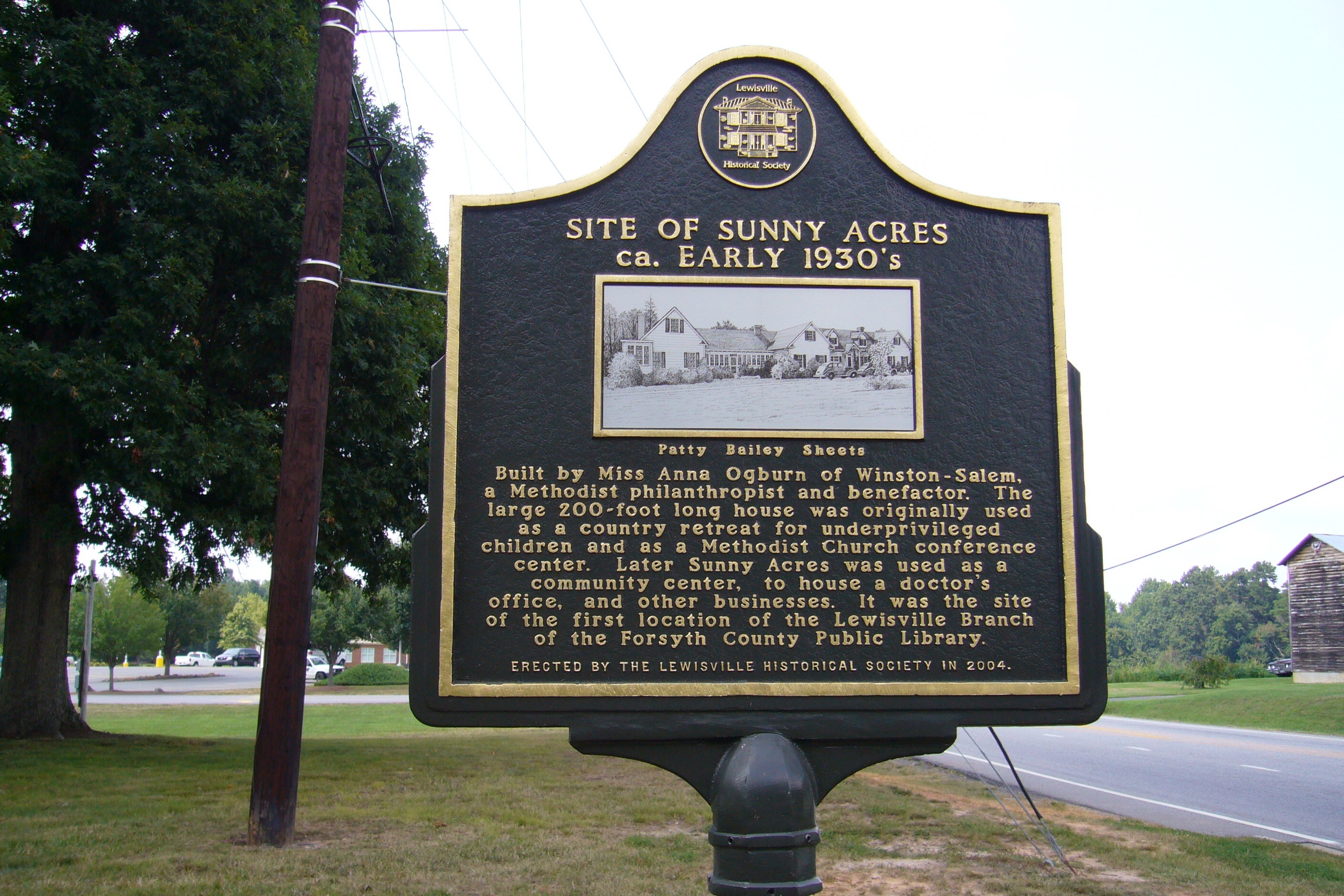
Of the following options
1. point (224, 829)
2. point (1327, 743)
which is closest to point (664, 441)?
point (224, 829)

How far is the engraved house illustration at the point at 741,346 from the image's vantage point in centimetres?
387

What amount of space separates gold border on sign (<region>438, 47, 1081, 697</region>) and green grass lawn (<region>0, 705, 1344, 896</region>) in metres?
3.65

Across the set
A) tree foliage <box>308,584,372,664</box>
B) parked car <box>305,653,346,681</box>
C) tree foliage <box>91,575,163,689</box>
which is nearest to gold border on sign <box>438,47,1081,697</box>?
tree foliage <box>308,584,372,664</box>

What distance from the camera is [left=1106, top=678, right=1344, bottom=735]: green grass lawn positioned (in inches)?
886

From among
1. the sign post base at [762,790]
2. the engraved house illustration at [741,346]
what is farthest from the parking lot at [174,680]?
the engraved house illustration at [741,346]

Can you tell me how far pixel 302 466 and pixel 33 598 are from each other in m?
A: 8.29

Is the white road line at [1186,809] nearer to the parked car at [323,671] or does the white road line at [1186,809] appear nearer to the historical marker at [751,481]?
the historical marker at [751,481]

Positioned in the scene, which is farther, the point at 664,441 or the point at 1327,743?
the point at 1327,743

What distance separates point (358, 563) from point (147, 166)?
5.99m

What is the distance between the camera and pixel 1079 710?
152 inches

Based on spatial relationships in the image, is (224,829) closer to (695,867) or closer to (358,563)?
(695,867)

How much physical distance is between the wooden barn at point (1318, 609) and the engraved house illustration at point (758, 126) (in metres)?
40.8

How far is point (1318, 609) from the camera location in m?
37.8

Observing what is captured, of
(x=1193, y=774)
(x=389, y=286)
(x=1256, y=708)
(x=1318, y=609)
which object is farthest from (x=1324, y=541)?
(x=389, y=286)
